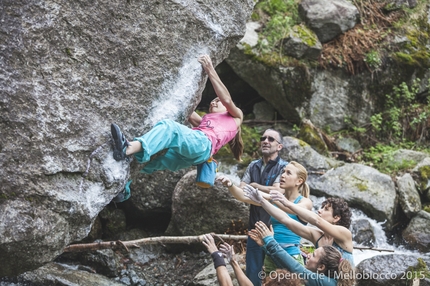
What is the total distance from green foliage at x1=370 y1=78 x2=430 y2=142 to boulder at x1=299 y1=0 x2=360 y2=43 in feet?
7.16

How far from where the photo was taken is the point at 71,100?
453 cm

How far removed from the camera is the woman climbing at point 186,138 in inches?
176

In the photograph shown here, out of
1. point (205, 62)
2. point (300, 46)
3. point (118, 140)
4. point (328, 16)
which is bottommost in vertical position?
point (300, 46)

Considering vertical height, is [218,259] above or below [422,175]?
above

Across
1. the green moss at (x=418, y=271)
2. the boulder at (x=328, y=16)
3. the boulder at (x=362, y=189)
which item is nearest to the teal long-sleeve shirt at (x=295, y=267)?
the green moss at (x=418, y=271)

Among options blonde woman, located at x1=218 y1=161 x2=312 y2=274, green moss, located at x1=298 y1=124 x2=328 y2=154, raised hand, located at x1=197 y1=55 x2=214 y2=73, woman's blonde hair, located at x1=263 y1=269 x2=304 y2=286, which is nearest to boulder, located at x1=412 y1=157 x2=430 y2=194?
green moss, located at x1=298 y1=124 x2=328 y2=154

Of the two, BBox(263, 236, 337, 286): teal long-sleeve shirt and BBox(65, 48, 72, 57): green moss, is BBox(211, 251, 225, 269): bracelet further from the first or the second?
BBox(65, 48, 72, 57): green moss

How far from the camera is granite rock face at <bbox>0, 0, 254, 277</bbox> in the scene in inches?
168

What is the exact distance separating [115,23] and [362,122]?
9.25 metres

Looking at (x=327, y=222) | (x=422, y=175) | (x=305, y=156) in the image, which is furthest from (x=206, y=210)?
(x=422, y=175)

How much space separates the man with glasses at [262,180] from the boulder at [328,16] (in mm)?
6795

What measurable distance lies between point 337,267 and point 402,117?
371 inches

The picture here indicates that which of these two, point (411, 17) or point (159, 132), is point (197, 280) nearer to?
point (159, 132)

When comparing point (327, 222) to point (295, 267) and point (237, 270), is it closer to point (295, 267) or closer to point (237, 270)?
point (295, 267)
